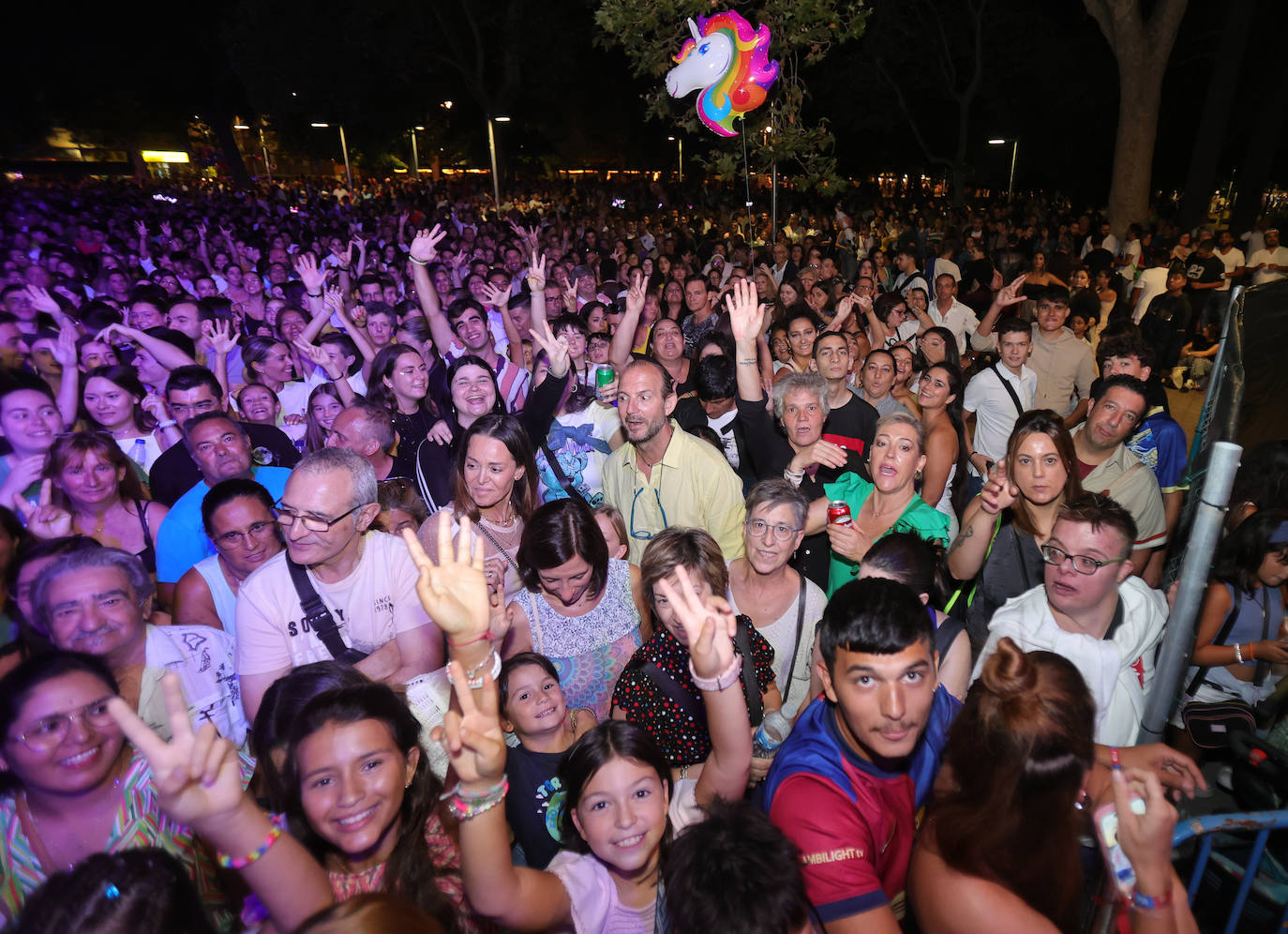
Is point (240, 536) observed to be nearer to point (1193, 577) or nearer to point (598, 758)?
point (598, 758)

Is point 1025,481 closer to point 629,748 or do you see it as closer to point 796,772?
point 796,772

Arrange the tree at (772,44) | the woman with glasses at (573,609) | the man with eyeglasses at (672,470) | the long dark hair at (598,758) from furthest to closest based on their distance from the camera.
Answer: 1. the tree at (772,44)
2. the man with eyeglasses at (672,470)
3. the woman with glasses at (573,609)
4. the long dark hair at (598,758)

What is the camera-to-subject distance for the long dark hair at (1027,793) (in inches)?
69.6

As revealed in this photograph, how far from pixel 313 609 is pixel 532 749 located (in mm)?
987

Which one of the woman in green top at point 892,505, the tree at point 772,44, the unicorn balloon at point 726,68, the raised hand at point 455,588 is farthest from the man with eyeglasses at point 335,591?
the tree at point 772,44

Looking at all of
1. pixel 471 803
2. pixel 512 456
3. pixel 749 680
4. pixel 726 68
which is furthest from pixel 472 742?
pixel 726 68

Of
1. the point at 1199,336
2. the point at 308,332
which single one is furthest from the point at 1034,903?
the point at 1199,336

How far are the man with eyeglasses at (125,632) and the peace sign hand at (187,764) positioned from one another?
2.87 feet

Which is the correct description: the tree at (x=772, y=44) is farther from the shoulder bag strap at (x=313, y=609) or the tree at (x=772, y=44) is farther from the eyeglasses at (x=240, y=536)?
the shoulder bag strap at (x=313, y=609)

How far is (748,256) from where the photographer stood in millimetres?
10961

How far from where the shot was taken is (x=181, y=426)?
4363 mm

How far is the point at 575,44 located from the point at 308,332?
27.8 metres

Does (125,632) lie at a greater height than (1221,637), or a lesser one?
greater

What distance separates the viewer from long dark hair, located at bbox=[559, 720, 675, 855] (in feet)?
7.07
